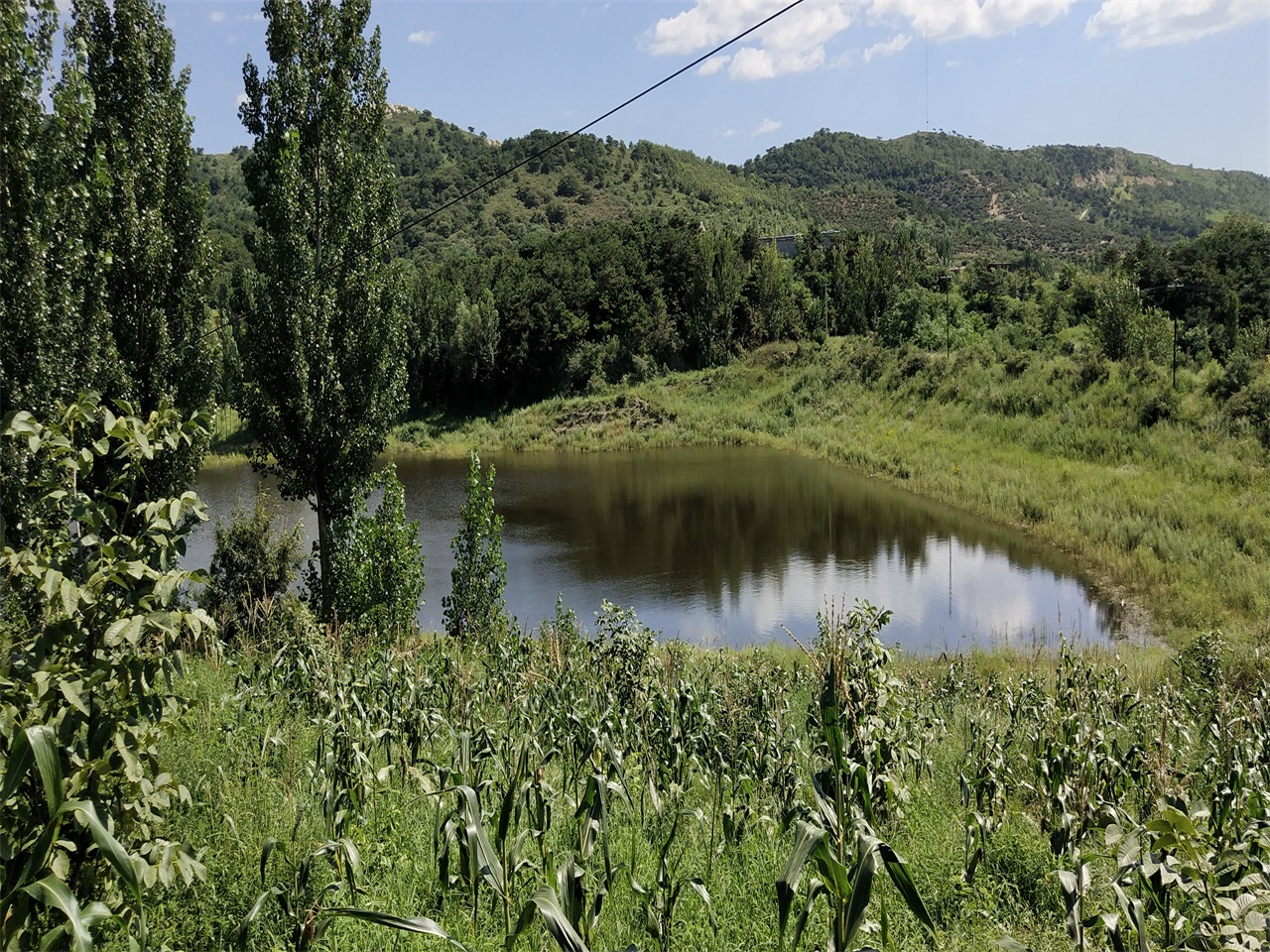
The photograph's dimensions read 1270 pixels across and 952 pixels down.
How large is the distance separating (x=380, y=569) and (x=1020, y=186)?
174827mm

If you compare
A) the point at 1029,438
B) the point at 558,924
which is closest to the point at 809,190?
the point at 1029,438

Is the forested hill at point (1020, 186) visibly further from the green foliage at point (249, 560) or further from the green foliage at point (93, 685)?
the green foliage at point (93, 685)

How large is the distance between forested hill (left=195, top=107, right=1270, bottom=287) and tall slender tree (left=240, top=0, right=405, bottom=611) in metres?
44.1

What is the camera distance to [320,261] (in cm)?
1079

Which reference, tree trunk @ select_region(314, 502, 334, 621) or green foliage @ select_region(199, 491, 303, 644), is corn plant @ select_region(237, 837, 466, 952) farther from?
green foliage @ select_region(199, 491, 303, 644)

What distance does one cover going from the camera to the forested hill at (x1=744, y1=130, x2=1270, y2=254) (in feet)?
394

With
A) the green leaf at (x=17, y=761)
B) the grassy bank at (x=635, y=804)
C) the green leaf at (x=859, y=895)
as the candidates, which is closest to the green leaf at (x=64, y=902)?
the green leaf at (x=17, y=761)

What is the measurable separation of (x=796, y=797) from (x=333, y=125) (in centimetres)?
1007

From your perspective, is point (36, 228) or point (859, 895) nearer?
point (859, 895)

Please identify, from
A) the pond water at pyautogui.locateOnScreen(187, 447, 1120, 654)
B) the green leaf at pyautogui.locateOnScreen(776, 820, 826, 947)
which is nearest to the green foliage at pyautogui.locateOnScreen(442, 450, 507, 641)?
the pond water at pyautogui.locateOnScreen(187, 447, 1120, 654)

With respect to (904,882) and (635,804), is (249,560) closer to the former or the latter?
(635,804)

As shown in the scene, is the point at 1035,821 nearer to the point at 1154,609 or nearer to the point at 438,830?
the point at 438,830

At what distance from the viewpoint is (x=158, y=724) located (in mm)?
2600

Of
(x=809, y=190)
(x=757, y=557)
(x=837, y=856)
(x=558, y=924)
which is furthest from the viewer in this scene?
(x=809, y=190)
